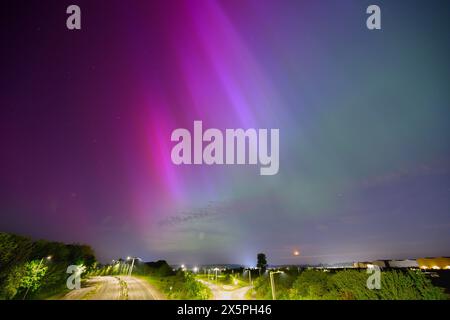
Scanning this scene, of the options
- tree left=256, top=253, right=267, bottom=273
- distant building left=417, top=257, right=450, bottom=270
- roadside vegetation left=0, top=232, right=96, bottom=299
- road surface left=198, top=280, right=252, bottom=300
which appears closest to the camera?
roadside vegetation left=0, top=232, right=96, bottom=299

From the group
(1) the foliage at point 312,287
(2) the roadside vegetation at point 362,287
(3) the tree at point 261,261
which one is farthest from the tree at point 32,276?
(3) the tree at point 261,261

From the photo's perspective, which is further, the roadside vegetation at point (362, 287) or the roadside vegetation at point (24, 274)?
the roadside vegetation at point (24, 274)

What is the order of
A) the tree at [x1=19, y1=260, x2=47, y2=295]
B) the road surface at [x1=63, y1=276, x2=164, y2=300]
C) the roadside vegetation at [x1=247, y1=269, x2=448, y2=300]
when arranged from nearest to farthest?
the roadside vegetation at [x1=247, y1=269, x2=448, y2=300]
the tree at [x1=19, y1=260, x2=47, y2=295]
the road surface at [x1=63, y1=276, x2=164, y2=300]

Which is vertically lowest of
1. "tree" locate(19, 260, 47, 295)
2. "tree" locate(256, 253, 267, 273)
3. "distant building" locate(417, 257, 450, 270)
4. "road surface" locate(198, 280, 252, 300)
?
"tree" locate(256, 253, 267, 273)

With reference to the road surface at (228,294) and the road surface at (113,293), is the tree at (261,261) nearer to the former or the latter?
the road surface at (228,294)

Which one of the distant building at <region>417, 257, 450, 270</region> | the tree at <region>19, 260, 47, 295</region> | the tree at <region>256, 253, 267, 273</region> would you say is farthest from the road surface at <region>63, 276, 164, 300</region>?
the distant building at <region>417, 257, 450, 270</region>

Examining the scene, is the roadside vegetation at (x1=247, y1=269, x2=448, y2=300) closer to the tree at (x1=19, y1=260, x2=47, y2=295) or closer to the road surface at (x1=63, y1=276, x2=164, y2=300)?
the road surface at (x1=63, y1=276, x2=164, y2=300)

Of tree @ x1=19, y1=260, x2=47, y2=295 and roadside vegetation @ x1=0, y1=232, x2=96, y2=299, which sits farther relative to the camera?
tree @ x1=19, y1=260, x2=47, y2=295

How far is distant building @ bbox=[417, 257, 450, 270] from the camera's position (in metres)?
93.9

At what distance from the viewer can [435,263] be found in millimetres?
95938

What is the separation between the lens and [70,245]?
83125mm

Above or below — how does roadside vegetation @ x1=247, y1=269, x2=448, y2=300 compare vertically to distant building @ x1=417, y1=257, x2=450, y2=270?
above

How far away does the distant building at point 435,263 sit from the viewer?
93900 millimetres
